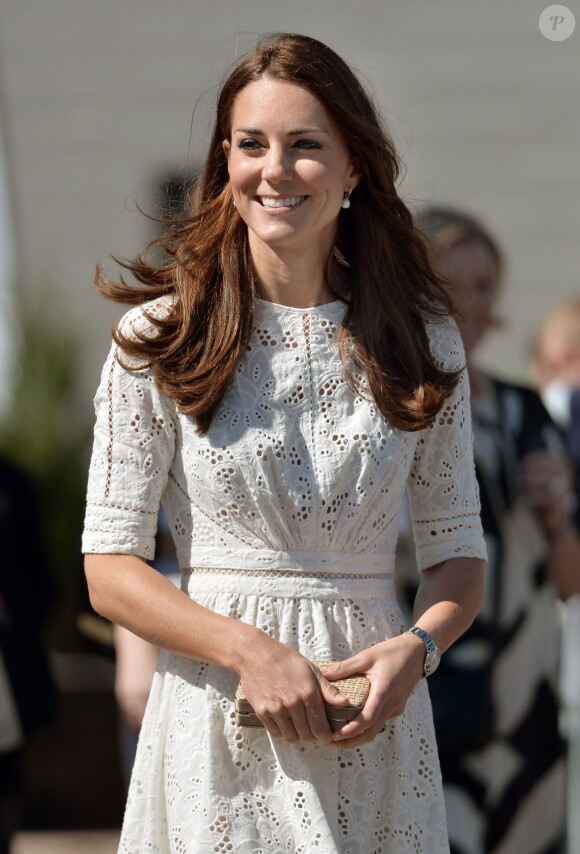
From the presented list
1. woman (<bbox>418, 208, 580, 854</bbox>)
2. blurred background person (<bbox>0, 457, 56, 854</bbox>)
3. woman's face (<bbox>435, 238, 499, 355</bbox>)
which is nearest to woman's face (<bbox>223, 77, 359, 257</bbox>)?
woman (<bbox>418, 208, 580, 854</bbox>)

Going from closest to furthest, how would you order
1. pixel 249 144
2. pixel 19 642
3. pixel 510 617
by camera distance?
pixel 249 144 → pixel 510 617 → pixel 19 642

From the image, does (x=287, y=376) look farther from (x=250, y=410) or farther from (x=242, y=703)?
(x=242, y=703)

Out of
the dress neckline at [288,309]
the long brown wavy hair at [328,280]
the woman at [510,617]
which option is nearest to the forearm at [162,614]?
the long brown wavy hair at [328,280]

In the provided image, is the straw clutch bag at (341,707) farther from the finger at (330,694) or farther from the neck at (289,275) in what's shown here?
the neck at (289,275)

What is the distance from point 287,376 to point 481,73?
16.6ft

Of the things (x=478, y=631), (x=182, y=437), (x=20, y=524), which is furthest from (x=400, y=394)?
(x=20, y=524)

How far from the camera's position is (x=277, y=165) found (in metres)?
2.32

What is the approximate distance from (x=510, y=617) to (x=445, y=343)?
1.54m

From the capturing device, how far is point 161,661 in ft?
8.04

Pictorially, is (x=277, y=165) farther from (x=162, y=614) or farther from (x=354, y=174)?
(x=162, y=614)

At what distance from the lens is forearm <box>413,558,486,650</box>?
7.80 ft

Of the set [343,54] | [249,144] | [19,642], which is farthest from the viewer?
[343,54]

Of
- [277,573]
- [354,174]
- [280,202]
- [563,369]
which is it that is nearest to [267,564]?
[277,573]

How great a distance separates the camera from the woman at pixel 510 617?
3.80 m
